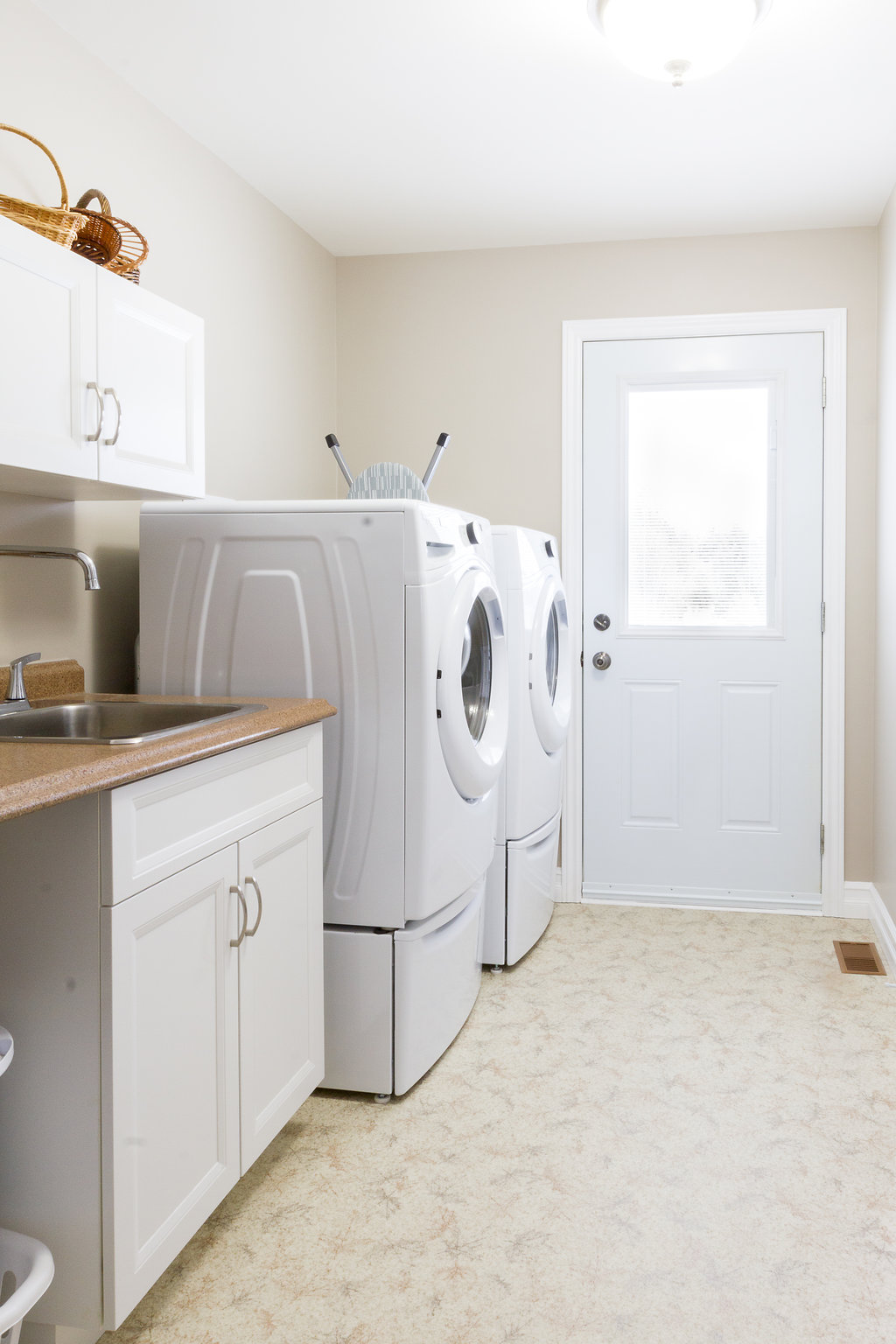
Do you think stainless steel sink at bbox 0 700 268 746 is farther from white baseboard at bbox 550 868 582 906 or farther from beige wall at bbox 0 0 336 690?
white baseboard at bbox 550 868 582 906

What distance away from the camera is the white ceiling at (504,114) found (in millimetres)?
2174

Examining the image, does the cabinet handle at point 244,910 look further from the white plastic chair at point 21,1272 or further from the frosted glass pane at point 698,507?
the frosted glass pane at point 698,507

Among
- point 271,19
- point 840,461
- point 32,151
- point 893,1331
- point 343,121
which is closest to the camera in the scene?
point 893,1331

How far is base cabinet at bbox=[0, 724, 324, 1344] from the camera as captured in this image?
131 centimetres

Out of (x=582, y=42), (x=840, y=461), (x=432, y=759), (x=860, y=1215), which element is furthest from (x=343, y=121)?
(x=860, y=1215)

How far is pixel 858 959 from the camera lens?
121 inches

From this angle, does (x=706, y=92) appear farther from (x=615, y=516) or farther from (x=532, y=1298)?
(x=532, y=1298)

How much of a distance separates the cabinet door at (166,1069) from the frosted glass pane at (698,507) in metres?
2.34

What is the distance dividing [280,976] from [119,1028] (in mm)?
514

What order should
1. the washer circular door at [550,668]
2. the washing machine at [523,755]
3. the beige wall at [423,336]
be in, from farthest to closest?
the washer circular door at [550,668] → the washing machine at [523,755] → the beige wall at [423,336]

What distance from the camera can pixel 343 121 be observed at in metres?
2.65

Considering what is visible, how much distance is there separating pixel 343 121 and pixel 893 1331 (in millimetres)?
2825

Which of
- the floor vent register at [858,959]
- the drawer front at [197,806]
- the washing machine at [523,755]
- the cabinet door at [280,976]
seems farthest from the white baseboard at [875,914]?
the drawer front at [197,806]

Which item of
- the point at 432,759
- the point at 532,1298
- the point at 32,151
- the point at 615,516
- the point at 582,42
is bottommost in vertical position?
the point at 532,1298
